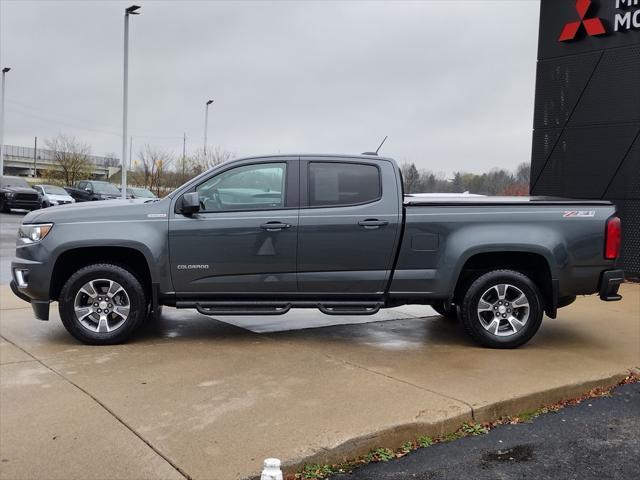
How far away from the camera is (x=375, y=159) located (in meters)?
6.32

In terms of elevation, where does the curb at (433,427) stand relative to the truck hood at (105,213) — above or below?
below

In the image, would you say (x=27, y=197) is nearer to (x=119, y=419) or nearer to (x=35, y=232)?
(x=35, y=232)

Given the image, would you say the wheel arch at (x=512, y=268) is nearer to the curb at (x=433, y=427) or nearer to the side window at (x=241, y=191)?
the curb at (x=433, y=427)

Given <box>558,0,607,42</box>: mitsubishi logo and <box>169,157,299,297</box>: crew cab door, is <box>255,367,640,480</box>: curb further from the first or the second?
<box>558,0,607,42</box>: mitsubishi logo

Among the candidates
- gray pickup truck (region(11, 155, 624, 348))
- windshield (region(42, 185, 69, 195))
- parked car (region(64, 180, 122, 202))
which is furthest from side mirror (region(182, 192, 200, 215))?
windshield (region(42, 185, 69, 195))

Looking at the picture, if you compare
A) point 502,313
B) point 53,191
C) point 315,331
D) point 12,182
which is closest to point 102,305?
point 315,331

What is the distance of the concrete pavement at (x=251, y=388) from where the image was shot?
11.9ft

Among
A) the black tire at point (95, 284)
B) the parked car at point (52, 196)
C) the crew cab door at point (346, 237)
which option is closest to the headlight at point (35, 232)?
the black tire at point (95, 284)

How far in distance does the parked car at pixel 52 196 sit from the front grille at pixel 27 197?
416mm

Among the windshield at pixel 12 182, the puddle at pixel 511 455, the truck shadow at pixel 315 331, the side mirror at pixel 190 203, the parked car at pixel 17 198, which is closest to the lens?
the puddle at pixel 511 455

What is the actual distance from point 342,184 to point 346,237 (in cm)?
57

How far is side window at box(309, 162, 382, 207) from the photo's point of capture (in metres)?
6.14

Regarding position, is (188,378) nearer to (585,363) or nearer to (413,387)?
(413,387)

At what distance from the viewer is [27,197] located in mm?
29156
